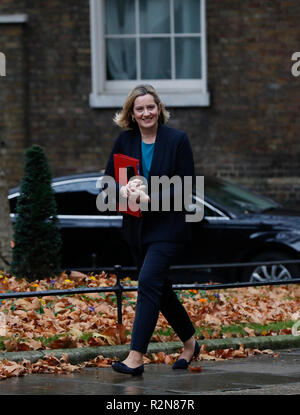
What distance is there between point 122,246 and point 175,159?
5.50m

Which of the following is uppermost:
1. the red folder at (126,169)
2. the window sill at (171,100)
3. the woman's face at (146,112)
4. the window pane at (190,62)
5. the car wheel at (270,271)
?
the window pane at (190,62)

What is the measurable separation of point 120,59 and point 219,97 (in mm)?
1697

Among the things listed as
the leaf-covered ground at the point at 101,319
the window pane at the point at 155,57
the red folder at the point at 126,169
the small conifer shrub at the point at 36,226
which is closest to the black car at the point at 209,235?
the leaf-covered ground at the point at 101,319

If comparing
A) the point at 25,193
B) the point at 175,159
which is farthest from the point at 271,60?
the point at 175,159

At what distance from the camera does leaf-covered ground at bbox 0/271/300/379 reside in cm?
783

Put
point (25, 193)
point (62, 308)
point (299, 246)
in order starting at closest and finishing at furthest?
point (62, 308) < point (25, 193) < point (299, 246)

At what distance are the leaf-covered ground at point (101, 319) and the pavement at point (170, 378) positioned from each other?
0.44ft

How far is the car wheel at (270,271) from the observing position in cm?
1178

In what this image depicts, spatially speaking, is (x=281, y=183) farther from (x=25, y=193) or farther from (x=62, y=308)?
(x=62, y=308)

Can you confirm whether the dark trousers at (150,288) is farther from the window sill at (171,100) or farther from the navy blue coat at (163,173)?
the window sill at (171,100)

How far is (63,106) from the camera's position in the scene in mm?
16734

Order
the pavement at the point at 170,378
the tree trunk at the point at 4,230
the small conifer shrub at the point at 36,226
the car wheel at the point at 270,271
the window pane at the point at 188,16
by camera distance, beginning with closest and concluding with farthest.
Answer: the pavement at the point at 170,378 < the small conifer shrub at the point at 36,226 < the tree trunk at the point at 4,230 < the car wheel at the point at 270,271 < the window pane at the point at 188,16

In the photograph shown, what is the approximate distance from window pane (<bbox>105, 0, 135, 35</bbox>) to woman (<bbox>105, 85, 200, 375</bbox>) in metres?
9.82

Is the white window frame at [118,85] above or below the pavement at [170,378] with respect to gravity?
above
